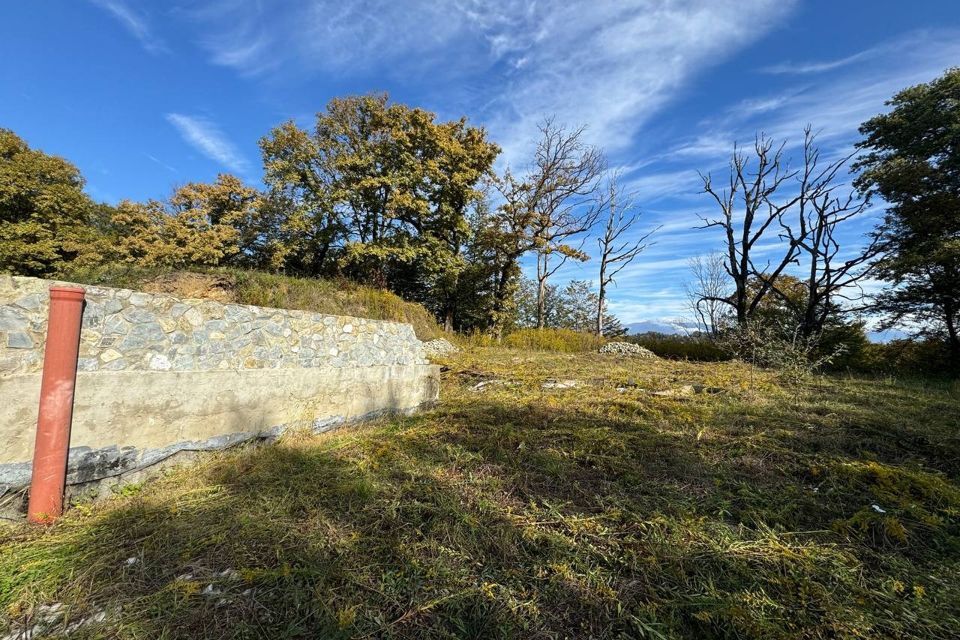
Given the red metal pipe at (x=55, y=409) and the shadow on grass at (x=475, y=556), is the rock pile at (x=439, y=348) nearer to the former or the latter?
the shadow on grass at (x=475, y=556)

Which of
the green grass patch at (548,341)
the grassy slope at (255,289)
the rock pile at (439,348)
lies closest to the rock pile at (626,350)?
the green grass patch at (548,341)

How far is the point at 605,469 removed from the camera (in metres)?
2.99

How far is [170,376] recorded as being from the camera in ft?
9.23

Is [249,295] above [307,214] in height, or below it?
below

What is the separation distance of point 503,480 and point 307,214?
14.8 metres

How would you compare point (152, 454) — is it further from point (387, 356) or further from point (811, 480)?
point (811, 480)

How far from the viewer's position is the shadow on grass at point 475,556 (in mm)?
1528

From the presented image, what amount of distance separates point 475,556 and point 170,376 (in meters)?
2.66

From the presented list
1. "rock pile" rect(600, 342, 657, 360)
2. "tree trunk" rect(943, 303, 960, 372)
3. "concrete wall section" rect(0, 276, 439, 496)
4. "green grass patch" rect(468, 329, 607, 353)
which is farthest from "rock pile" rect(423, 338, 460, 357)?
"tree trunk" rect(943, 303, 960, 372)

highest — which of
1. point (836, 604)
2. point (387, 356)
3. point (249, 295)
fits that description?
point (249, 295)

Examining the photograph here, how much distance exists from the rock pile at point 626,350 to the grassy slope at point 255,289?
7.29 metres

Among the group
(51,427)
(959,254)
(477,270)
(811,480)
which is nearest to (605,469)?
(811,480)

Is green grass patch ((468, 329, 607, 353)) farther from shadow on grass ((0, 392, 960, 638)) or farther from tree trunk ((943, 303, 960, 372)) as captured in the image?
shadow on grass ((0, 392, 960, 638))

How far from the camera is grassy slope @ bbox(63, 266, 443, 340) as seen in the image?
28.8 feet
